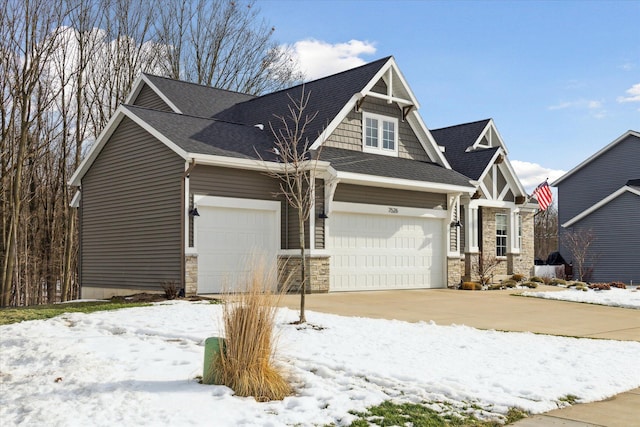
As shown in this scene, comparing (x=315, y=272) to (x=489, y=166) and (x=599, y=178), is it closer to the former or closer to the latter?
(x=489, y=166)

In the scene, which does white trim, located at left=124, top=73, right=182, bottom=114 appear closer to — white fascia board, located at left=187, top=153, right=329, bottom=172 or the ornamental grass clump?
white fascia board, located at left=187, top=153, right=329, bottom=172

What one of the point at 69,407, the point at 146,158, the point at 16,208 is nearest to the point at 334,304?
the point at 146,158

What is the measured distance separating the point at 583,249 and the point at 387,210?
16.8 meters

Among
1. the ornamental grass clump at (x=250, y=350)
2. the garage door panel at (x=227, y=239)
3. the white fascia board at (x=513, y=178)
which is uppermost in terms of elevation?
the white fascia board at (x=513, y=178)

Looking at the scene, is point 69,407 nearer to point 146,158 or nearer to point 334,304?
point 334,304

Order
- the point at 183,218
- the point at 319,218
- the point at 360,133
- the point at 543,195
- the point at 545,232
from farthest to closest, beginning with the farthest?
the point at 545,232, the point at 543,195, the point at 360,133, the point at 319,218, the point at 183,218

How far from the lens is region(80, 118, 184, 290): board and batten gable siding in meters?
16.9

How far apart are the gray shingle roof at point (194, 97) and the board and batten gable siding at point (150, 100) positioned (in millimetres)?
412

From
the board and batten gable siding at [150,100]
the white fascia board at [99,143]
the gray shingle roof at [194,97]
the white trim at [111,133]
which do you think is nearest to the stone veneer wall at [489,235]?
the gray shingle roof at [194,97]

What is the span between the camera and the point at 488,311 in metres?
15.2

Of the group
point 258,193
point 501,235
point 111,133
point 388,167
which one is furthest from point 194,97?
point 501,235

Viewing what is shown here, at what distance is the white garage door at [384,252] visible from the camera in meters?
18.7

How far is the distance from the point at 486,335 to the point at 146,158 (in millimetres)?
10601

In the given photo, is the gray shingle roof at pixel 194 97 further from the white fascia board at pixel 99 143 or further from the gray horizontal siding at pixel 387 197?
the gray horizontal siding at pixel 387 197
